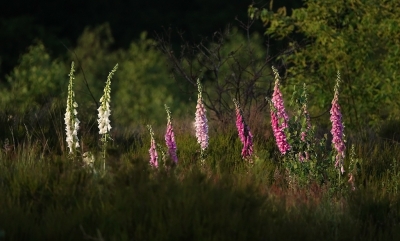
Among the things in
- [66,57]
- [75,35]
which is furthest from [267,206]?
[75,35]

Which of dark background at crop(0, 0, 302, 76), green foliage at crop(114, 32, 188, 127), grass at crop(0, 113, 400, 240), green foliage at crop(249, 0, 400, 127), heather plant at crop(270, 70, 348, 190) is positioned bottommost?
grass at crop(0, 113, 400, 240)

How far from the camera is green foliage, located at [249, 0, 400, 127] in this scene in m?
12.5

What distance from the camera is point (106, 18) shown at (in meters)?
33.8

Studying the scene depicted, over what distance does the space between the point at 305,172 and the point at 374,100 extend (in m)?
6.60

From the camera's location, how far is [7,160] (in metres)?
6.08

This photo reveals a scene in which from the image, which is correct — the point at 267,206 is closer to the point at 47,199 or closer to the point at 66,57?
the point at 47,199

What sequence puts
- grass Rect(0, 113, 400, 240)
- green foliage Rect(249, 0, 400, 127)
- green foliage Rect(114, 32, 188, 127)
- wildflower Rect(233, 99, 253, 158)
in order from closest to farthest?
grass Rect(0, 113, 400, 240) < wildflower Rect(233, 99, 253, 158) < green foliage Rect(249, 0, 400, 127) < green foliage Rect(114, 32, 188, 127)

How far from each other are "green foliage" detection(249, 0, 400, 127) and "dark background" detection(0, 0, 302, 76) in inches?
729

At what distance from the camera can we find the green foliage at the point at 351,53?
1248cm

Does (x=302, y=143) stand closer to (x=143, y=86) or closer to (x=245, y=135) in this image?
(x=245, y=135)

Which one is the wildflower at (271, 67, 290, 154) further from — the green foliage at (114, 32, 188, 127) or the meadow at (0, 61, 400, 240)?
the green foliage at (114, 32, 188, 127)

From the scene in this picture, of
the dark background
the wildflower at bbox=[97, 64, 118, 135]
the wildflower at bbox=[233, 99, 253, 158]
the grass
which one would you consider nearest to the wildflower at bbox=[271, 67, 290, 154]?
the wildflower at bbox=[233, 99, 253, 158]

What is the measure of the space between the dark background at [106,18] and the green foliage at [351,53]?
18522 mm

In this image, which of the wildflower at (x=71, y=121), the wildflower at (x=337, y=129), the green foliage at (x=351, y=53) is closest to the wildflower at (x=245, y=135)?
the wildflower at (x=337, y=129)
